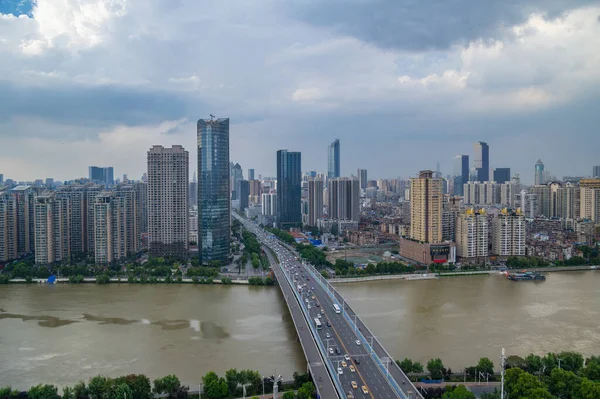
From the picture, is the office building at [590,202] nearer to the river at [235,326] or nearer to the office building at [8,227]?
the river at [235,326]

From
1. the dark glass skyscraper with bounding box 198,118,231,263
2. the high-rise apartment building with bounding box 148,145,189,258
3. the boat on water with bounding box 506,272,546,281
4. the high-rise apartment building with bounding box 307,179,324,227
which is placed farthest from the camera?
the high-rise apartment building with bounding box 307,179,324,227

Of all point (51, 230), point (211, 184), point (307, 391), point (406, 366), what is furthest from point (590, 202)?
point (51, 230)

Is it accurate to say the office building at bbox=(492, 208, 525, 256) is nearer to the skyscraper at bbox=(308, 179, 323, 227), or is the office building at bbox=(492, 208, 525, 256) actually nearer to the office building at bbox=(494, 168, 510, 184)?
the skyscraper at bbox=(308, 179, 323, 227)

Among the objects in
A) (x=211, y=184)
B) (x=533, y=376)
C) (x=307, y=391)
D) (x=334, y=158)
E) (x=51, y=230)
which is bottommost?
(x=307, y=391)

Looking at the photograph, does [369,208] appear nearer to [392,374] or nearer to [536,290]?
[536,290]

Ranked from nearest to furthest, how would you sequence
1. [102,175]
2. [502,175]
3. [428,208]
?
[428,208] < [102,175] < [502,175]

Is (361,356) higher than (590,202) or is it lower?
lower

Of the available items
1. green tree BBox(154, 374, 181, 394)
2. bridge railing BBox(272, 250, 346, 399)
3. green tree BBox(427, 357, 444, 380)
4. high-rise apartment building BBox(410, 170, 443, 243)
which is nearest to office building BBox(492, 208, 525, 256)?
high-rise apartment building BBox(410, 170, 443, 243)

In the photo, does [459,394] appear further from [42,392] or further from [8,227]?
[8,227]
